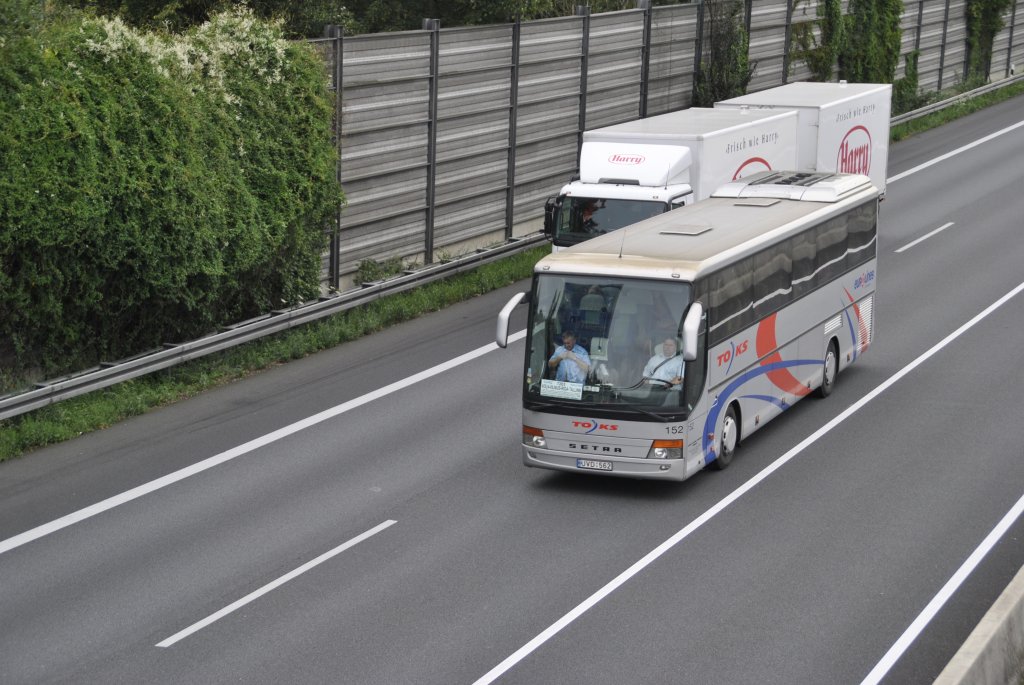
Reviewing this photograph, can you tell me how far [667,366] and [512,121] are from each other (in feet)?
47.2

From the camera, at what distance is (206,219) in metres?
19.7

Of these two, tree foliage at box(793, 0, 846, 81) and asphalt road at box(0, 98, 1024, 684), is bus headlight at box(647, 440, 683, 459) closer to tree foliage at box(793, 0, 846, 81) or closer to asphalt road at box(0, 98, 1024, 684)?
asphalt road at box(0, 98, 1024, 684)

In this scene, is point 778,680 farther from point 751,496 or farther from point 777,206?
point 777,206

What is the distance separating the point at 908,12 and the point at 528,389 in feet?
116

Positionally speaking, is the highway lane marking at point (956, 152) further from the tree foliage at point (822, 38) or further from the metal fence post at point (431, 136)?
the metal fence post at point (431, 136)

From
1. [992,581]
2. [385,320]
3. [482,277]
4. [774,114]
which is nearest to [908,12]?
[774,114]

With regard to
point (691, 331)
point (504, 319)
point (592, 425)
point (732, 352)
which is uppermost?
point (691, 331)

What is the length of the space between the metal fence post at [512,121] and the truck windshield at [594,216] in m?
6.78

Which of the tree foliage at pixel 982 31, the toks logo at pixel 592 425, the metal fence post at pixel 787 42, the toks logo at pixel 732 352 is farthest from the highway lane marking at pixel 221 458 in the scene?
the tree foliage at pixel 982 31

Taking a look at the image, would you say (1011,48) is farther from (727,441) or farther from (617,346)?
(617,346)

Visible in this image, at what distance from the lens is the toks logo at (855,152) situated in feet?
93.9

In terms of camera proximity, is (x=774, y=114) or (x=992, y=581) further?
(x=774, y=114)

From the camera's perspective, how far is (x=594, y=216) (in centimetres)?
2198

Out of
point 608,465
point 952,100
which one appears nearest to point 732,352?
point 608,465
